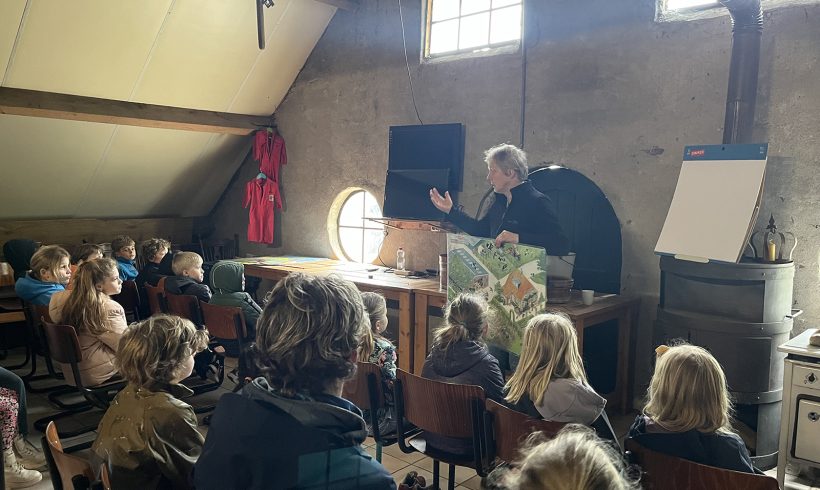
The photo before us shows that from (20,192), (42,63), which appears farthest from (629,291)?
(20,192)

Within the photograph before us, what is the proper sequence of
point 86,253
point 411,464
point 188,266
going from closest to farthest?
point 411,464 < point 188,266 < point 86,253

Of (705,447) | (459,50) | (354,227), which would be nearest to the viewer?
(705,447)

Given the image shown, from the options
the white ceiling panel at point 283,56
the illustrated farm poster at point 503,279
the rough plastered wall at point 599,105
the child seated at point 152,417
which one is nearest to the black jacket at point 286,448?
the child seated at point 152,417

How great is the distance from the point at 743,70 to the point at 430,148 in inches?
99.7

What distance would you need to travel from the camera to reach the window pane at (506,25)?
518 centimetres

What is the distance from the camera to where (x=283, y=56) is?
6.46 m

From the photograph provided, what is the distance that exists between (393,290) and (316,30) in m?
3.05

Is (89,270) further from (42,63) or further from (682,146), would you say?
(682,146)

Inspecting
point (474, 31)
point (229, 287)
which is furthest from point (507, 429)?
point (474, 31)

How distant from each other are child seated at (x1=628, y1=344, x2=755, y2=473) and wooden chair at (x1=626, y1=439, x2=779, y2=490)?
0.79 feet

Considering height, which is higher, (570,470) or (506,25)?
(506,25)

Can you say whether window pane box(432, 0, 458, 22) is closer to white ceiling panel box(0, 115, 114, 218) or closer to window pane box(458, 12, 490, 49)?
window pane box(458, 12, 490, 49)

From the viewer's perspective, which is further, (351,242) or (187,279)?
(351,242)

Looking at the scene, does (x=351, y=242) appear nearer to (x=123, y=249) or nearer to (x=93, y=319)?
(x=123, y=249)
